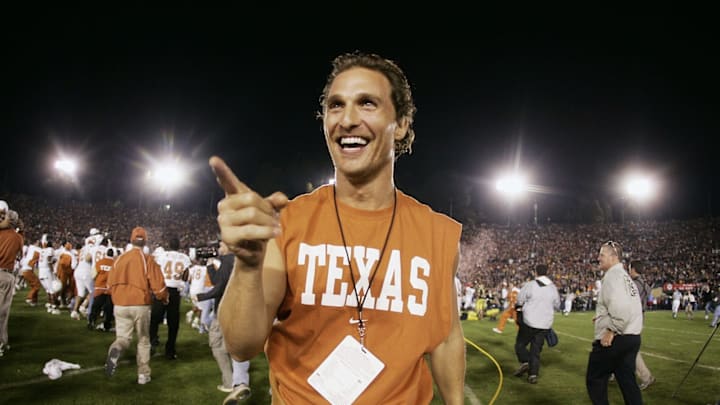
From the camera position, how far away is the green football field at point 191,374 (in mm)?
6941

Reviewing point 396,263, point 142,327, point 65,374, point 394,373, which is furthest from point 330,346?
point 65,374

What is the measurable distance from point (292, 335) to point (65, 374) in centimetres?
800

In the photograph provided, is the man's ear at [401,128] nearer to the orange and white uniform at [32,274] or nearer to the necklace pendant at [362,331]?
the necklace pendant at [362,331]

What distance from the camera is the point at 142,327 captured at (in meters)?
7.74

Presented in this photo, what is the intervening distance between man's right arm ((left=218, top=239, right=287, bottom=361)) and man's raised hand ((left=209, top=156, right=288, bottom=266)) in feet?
0.49

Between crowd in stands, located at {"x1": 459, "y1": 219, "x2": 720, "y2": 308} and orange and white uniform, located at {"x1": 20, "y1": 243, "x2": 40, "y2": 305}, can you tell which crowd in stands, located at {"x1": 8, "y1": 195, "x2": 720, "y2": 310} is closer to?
crowd in stands, located at {"x1": 459, "y1": 219, "x2": 720, "y2": 308}

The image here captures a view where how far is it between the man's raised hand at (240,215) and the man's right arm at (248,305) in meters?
0.15

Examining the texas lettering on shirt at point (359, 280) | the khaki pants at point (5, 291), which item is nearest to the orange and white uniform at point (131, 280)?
the khaki pants at point (5, 291)

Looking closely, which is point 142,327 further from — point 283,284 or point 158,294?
point 283,284

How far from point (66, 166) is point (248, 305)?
218 ft

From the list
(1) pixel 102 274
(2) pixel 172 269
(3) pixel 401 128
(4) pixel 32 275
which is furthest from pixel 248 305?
(4) pixel 32 275

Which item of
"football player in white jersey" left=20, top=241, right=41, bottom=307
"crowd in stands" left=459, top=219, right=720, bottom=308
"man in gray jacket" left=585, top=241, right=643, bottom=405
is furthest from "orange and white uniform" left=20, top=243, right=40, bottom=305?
"crowd in stands" left=459, top=219, right=720, bottom=308

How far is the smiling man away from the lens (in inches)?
70.4

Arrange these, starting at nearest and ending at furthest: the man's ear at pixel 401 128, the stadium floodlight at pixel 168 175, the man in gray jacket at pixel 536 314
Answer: the man's ear at pixel 401 128 → the man in gray jacket at pixel 536 314 → the stadium floodlight at pixel 168 175
